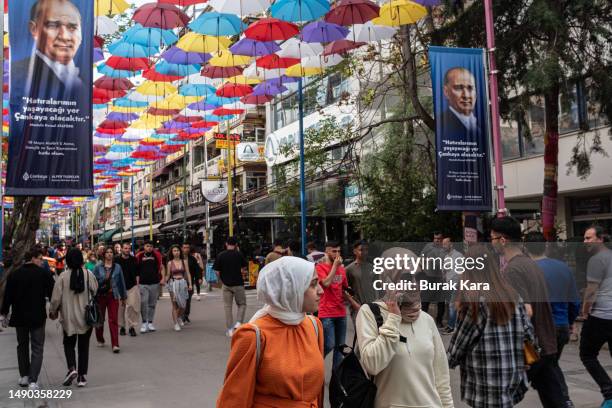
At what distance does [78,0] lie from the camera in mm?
8047

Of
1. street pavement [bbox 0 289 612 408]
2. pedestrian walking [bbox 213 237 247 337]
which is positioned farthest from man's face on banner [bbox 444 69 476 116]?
pedestrian walking [bbox 213 237 247 337]

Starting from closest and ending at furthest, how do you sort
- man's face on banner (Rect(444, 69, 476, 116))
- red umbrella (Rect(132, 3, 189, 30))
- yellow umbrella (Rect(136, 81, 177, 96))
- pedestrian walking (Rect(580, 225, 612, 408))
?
pedestrian walking (Rect(580, 225, 612, 408)) → man's face on banner (Rect(444, 69, 476, 116)) → red umbrella (Rect(132, 3, 189, 30)) → yellow umbrella (Rect(136, 81, 177, 96))

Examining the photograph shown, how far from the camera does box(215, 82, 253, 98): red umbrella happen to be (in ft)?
57.6

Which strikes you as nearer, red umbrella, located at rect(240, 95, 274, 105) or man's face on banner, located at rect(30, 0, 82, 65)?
man's face on banner, located at rect(30, 0, 82, 65)

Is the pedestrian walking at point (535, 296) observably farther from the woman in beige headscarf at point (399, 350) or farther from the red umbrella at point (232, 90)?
the red umbrella at point (232, 90)

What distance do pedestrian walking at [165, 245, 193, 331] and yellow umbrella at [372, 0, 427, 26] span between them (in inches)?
272

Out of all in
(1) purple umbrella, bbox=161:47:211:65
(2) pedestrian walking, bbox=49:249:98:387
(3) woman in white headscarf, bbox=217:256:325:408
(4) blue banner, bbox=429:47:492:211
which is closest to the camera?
(3) woman in white headscarf, bbox=217:256:325:408

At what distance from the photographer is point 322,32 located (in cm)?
1334

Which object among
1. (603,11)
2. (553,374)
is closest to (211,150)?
(603,11)

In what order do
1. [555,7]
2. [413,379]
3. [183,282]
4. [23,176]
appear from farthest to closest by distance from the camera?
[183,282] < [555,7] < [23,176] < [413,379]

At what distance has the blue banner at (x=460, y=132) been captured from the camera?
1067cm

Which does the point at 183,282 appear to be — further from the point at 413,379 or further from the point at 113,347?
the point at 413,379

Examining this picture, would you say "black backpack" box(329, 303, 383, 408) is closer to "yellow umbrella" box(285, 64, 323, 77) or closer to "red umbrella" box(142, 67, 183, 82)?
"yellow umbrella" box(285, 64, 323, 77)

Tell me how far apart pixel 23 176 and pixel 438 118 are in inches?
264
